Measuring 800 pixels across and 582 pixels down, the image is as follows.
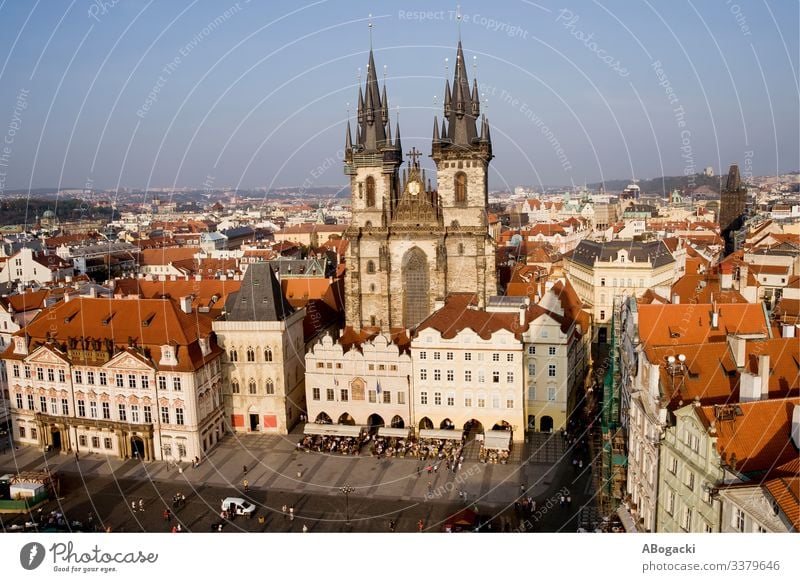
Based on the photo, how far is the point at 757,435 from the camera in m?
24.4

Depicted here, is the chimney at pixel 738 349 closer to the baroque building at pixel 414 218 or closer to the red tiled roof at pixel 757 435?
the red tiled roof at pixel 757 435

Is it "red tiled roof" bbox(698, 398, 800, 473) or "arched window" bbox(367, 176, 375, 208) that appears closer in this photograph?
"red tiled roof" bbox(698, 398, 800, 473)

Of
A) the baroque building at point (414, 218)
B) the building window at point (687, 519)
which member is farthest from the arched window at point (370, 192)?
the building window at point (687, 519)

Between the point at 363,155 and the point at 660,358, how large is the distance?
35.1 meters

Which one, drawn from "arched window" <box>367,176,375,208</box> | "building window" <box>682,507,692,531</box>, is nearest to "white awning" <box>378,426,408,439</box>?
"arched window" <box>367,176,375,208</box>

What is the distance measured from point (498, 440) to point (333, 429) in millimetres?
10869

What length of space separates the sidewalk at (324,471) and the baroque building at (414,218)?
53.1 ft

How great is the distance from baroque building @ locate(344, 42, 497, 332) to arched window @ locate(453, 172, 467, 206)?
0.27 feet

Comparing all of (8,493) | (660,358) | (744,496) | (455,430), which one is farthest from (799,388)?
(8,493)

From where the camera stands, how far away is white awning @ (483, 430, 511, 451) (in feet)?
146

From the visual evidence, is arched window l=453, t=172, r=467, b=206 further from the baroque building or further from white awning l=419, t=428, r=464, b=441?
white awning l=419, t=428, r=464, b=441

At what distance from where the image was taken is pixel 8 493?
40.9 metres
